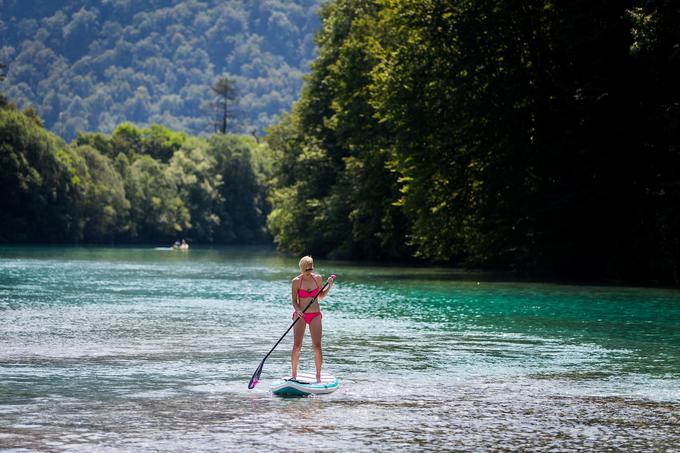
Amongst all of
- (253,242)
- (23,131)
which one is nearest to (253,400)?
(23,131)

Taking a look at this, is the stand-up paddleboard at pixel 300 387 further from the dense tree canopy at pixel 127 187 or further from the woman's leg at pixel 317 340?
the dense tree canopy at pixel 127 187

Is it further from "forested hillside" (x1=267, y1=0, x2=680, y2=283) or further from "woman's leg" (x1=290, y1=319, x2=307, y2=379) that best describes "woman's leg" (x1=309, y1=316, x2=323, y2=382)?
"forested hillside" (x1=267, y1=0, x2=680, y2=283)

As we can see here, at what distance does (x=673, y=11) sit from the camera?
135 ft

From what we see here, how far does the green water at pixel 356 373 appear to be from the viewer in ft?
45.9

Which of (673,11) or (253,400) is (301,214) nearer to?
(673,11)

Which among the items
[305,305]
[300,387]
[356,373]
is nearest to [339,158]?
[356,373]

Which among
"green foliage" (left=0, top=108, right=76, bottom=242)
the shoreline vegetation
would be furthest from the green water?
"green foliage" (left=0, top=108, right=76, bottom=242)

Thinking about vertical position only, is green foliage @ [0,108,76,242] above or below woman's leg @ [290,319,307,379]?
above

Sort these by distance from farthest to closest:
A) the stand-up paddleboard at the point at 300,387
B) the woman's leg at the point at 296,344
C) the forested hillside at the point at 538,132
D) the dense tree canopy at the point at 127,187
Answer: the dense tree canopy at the point at 127,187 → the forested hillside at the point at 538,132 → the woman's leg at the point at 296,344 → the stand-up paddleboard at the point at 300,387

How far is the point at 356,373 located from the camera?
1955 cm

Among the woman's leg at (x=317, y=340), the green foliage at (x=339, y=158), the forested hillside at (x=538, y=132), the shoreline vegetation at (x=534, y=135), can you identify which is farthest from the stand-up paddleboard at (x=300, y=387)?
the green foliage at (x=339, y=158)

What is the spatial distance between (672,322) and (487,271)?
29.8m

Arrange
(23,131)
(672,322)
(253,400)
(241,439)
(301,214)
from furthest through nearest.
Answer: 1. (23,131)
2. (301,214)
3. (672,322)
4. (253,400)
5. (241,439)

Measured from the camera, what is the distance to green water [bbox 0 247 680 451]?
14.0 m
